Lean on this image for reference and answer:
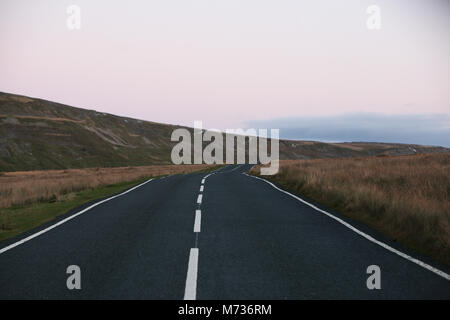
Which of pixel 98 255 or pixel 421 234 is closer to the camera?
pixel 98 255

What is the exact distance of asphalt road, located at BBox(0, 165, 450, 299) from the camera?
462 cm

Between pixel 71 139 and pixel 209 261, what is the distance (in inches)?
3939

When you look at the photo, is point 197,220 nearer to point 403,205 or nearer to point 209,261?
point 209,261

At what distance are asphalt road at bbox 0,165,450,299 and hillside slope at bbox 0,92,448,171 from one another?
7017 cm

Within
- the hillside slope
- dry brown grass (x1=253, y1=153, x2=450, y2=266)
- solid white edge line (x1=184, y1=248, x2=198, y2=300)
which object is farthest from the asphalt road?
the hillside slope

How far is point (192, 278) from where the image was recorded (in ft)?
16.6

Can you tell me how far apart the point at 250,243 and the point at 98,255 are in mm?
2797

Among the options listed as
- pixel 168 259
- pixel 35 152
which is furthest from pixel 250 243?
pixel 35 152

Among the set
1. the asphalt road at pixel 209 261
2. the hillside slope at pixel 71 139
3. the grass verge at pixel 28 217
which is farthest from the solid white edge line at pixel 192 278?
the hillside slope at pixel 71 139

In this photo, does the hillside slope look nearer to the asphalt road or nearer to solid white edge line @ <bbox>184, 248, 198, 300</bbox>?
the asphalt road

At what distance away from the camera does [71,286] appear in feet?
15.7

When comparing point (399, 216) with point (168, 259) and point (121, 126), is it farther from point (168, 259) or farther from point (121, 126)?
point (121, 126)

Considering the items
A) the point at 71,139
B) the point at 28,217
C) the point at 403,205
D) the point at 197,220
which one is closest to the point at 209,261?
the point at 197,220

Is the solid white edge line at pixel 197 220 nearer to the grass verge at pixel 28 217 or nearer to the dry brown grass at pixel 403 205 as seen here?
the grass verge at pixel 28 217
